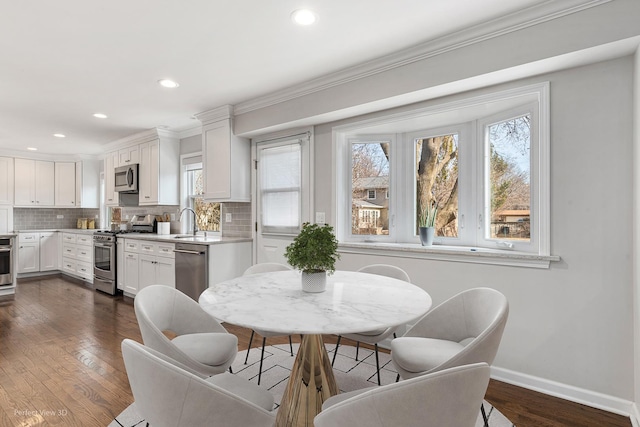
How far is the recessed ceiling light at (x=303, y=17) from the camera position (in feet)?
6.81

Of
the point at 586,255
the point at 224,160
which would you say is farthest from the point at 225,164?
the point at 586,255

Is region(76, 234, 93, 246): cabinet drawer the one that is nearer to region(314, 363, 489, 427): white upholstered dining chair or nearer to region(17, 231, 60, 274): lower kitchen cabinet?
region(17, 231, 60, 274): lower kitchen cabinet

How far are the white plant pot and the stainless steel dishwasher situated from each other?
2330 millimetres

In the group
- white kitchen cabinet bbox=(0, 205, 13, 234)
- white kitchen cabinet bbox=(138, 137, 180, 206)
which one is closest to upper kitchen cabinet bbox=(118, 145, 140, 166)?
white kitchen cabinet bbox=(138, 137, 180, 206)

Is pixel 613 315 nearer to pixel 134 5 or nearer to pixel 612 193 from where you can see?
pixel 612 193

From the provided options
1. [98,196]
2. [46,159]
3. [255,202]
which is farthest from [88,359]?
[46,159]

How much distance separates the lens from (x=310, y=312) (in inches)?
53.5

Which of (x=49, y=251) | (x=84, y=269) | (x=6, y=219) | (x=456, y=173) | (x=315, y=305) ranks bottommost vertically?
(x=84, y=269)

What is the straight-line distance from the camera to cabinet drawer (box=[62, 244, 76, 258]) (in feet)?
20.1

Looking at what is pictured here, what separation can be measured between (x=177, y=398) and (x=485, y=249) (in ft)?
8.09

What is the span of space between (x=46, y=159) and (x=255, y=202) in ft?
17.3

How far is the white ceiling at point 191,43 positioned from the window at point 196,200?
132cm

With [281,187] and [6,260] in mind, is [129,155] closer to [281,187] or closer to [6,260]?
[6,260]

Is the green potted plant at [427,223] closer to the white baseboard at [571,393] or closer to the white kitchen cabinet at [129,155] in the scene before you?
the white baseboard at [571,393]
